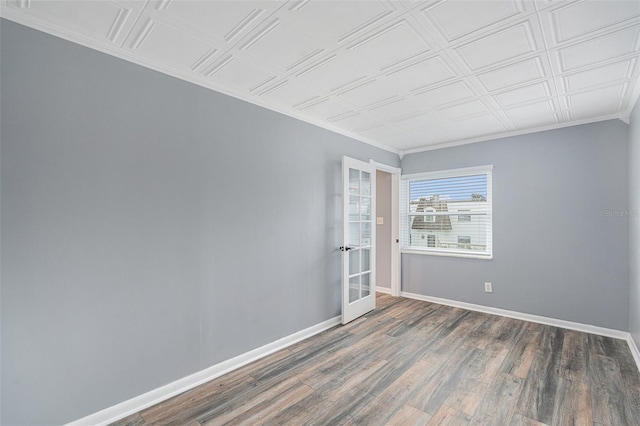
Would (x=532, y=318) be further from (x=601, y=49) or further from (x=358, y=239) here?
(x=601, y=49)

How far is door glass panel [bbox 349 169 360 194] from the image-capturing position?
12.3 feet

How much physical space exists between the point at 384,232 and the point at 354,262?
1.46 meters

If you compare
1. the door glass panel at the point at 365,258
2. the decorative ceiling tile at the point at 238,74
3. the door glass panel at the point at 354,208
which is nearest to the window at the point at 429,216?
the door glass panel at the point at 365,258

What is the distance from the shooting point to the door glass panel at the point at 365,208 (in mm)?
3910

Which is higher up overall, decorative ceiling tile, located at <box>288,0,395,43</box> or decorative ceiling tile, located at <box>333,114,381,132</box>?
decorative ceiling tile, located at <box>288,0,395,43</box>

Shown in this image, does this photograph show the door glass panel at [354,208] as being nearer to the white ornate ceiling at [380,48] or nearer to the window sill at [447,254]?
the white ornate ceiling at [380,48]

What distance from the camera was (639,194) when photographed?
8.31ft

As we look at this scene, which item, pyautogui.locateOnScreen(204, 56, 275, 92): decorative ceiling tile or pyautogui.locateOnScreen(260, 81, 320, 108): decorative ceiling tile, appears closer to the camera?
pyautogui.locateOnScreen(204, 56, 275, 92): decorative ceiling tile

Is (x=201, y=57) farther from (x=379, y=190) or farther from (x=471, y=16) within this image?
(x=379, y=190)

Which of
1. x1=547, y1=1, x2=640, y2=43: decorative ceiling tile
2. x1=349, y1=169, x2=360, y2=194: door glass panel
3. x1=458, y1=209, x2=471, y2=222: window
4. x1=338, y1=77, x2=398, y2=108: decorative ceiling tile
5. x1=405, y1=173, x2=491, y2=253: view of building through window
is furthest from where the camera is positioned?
x1=458, y1=209, x2=471, y2=222: window

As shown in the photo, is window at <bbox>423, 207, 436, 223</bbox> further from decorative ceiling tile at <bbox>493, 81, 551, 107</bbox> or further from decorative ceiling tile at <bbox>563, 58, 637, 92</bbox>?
decorative ceiling tile at <bbox>563, 58, 637, 92</bbox>

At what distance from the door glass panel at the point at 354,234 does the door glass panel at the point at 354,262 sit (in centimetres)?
11

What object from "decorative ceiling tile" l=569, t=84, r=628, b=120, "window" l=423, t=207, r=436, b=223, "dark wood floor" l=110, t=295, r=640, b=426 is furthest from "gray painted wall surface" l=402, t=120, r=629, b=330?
"window" l=423, t=207, r=436, b=223

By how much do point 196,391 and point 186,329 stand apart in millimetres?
476
